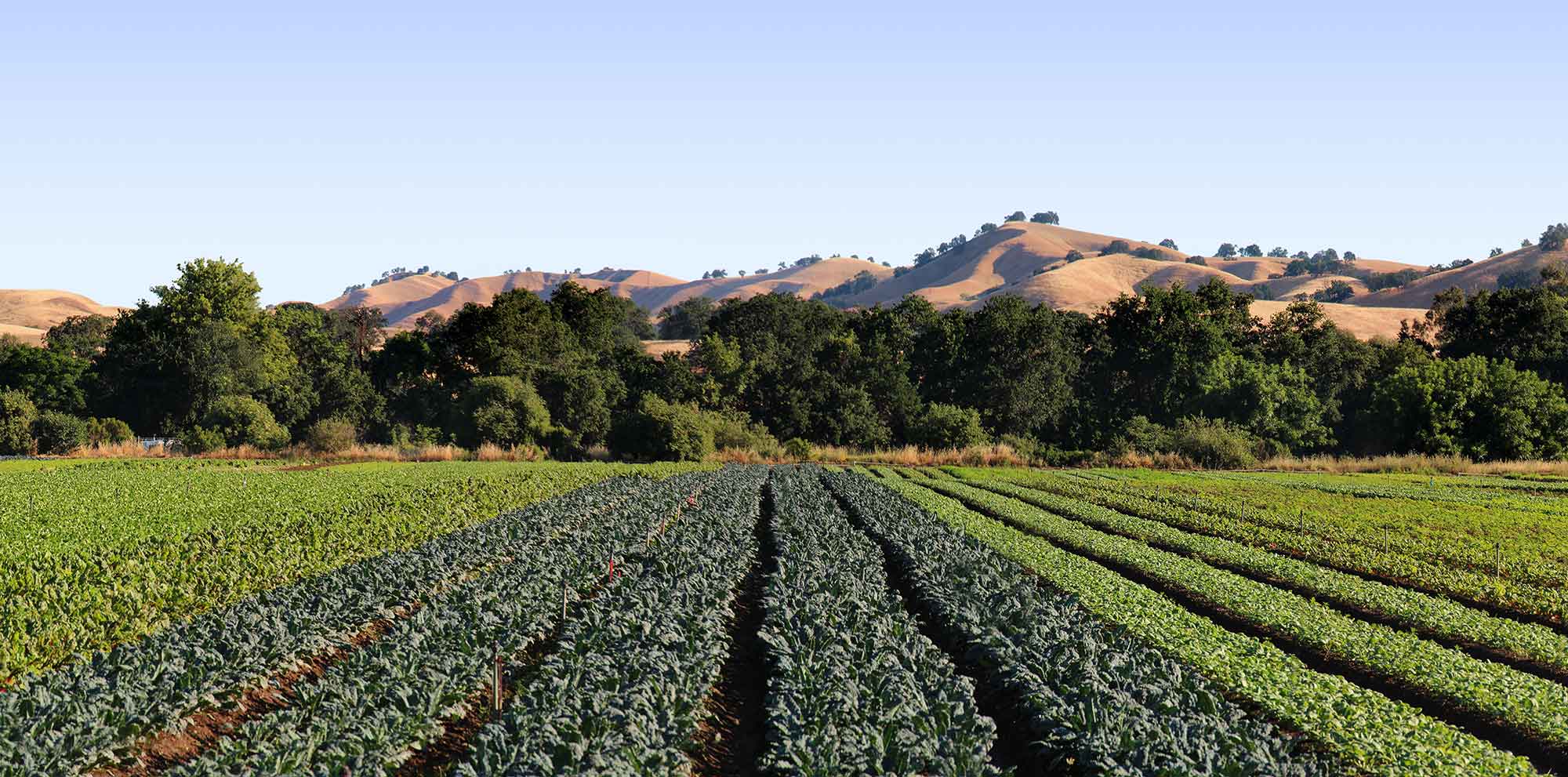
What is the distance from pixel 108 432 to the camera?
7044 centimetres

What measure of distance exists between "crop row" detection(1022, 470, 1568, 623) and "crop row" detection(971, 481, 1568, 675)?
2.31ft

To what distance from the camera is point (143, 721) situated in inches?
426

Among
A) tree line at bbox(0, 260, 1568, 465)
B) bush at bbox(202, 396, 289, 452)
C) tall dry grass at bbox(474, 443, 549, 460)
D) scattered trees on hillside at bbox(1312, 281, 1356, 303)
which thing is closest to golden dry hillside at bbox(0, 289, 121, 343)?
tree line at bbox(0, 260, 1568, 465)

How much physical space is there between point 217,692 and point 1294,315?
273 ft

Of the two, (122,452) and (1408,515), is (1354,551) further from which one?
(122,452)

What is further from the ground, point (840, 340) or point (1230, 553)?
point (840, 340)

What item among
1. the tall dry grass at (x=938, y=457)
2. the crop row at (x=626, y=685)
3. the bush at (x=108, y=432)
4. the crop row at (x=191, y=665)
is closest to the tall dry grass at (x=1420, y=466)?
the tall dry grass at (x=938, y=457)

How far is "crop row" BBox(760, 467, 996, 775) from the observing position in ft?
32.6

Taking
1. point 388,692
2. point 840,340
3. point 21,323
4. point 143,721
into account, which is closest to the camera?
point 143,721

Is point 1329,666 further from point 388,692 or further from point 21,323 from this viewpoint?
point 21,323

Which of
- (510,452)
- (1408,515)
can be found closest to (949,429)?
(510,452)

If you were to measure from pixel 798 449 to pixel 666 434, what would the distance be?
981 cm

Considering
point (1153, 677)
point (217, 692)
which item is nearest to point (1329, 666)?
point (1153, 677)

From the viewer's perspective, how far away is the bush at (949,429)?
72.7 metres
